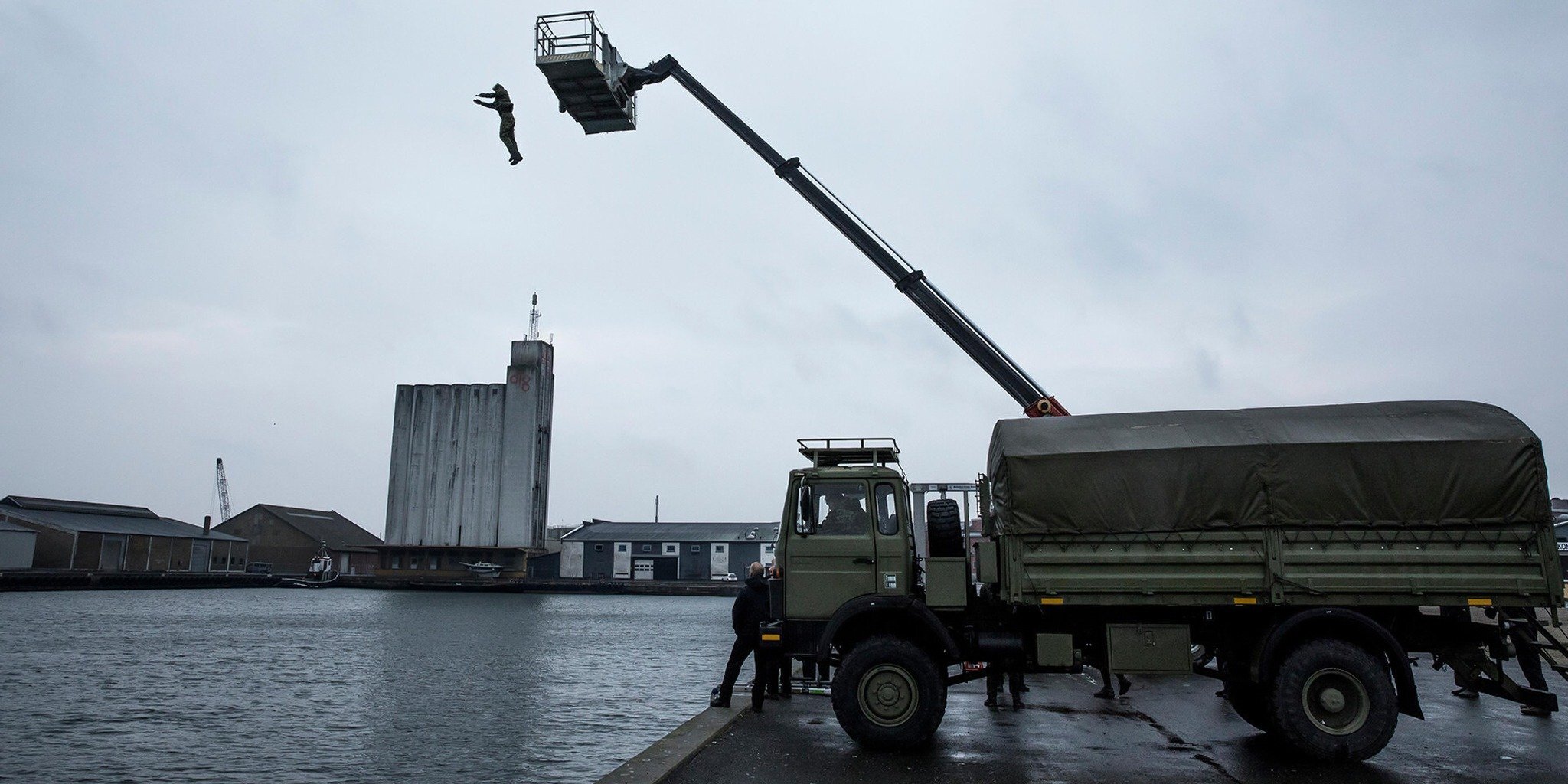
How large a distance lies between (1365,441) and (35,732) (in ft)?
63.2

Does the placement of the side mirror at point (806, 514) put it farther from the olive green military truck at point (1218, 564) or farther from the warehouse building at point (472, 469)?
the warehouse building at point (472, 469)

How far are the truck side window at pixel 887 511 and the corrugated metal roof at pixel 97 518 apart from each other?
92355mm

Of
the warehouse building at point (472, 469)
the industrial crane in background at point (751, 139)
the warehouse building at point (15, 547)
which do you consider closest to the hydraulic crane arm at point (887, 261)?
the industrial crane in background at point (751, 139)

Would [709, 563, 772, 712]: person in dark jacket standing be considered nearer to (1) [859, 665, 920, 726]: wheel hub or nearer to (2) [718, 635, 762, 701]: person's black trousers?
(2) [718, 635, 762, 701]: person's black trousers

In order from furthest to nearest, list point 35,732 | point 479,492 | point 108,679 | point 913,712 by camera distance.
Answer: point 479,492 < point 108,679 < point 35,732 < point 913,712

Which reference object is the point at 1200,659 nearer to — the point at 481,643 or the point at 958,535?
the point at 958,535

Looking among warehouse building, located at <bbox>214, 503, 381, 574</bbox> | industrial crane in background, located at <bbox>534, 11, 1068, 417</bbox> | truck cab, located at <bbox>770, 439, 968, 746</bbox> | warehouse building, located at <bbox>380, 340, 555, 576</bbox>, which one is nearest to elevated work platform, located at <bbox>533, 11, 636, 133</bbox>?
industrial crane in background, located at <bbox>534, 11, 1068, 417</bbox>

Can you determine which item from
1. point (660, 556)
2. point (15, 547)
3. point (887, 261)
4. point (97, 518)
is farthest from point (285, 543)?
point (887, 261)

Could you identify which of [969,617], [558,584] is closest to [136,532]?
[558,584]

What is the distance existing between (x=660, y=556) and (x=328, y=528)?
5083cm

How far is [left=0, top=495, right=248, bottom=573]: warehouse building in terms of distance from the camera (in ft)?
255

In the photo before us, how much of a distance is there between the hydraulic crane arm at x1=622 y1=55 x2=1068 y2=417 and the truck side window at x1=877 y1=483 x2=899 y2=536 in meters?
6.39

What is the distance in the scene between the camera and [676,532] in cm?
9688

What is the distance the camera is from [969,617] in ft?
37.1
